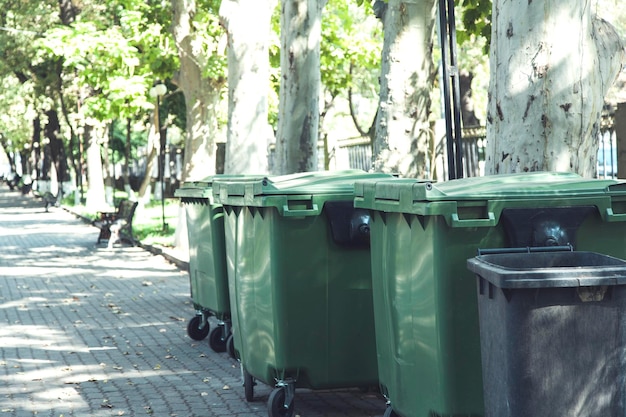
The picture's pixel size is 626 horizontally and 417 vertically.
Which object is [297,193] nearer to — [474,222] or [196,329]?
[474,222]

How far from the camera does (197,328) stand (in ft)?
34.4

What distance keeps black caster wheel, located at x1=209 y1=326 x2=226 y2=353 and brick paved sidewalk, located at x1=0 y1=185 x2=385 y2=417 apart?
0.07 m

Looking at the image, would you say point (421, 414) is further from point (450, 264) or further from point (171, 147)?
point (171, 147)

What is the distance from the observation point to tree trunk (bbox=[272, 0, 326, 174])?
43.5ft

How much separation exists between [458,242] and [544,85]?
78.1 inches

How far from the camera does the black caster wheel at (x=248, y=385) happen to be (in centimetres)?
748

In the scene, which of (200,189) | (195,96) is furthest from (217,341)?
(195,96)

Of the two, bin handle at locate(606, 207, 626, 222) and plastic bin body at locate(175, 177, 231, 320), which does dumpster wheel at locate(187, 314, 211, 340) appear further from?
bin handle at locate(606, 207, 626, 222)

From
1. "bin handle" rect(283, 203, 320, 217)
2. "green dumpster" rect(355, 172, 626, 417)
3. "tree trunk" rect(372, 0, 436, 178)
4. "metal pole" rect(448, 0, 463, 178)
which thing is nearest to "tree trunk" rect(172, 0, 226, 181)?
"tree trunk" rect(372, 0, 436, 178)

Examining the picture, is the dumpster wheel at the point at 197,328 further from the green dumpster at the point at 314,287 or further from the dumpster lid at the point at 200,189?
the green dumpster at the point at 314,287

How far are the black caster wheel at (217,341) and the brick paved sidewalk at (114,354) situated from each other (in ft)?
0.23

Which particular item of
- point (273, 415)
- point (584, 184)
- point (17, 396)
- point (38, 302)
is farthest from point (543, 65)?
point (38, 302)

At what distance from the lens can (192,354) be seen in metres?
9.73

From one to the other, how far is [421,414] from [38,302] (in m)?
9.42
